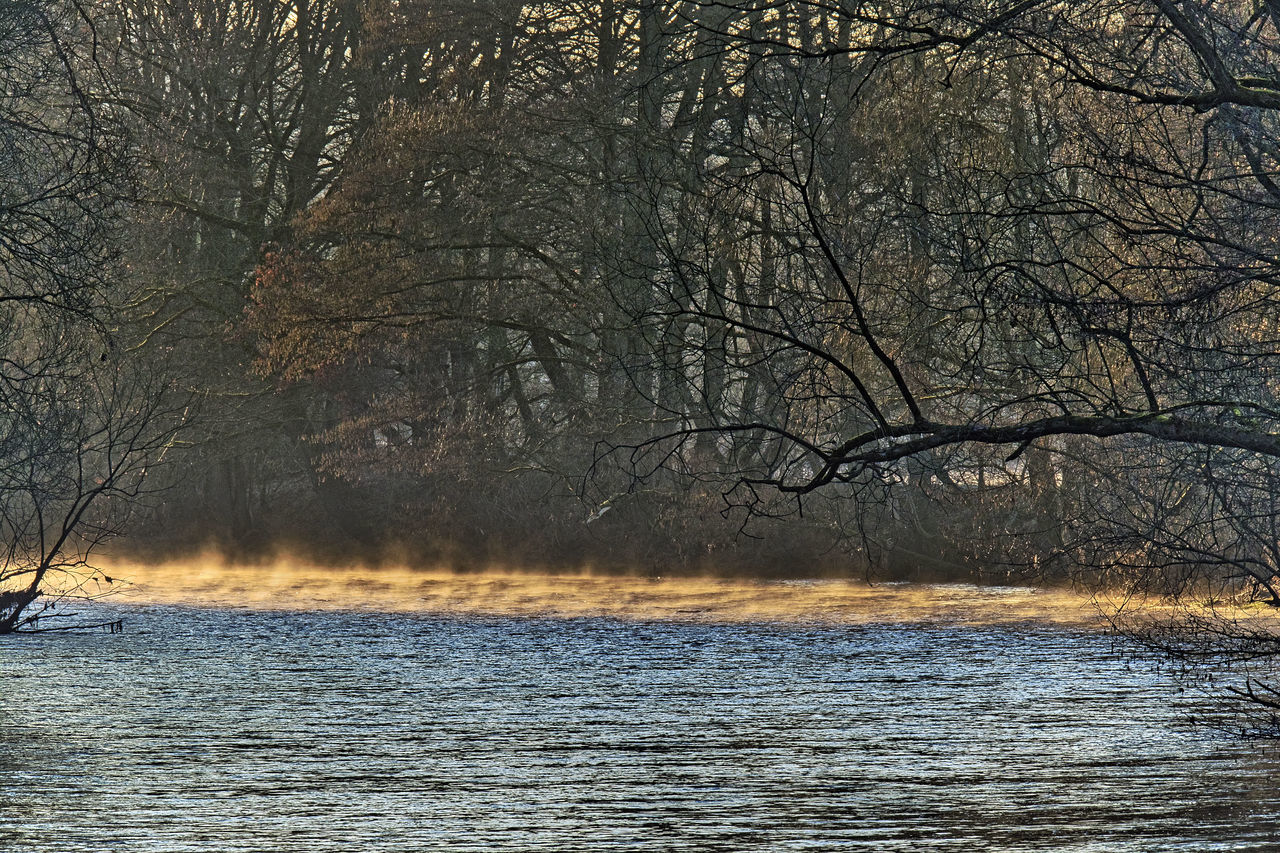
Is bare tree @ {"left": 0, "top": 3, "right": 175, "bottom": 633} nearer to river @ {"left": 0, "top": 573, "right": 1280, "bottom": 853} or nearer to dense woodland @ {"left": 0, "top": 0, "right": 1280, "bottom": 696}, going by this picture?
dense woodland @ {"left": 0, "top": 0, "right": 1280, "bottom": 696}

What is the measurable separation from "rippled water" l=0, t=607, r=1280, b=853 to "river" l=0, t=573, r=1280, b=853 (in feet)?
0.15

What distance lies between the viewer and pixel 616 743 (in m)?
17.1

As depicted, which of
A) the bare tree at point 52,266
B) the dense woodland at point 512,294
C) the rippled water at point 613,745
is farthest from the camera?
the dense woodland at point 512,294

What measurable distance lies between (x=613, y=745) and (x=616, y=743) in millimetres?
128

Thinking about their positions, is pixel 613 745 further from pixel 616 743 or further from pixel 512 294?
pixel 512 294

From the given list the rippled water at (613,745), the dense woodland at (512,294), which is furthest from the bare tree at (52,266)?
the rippled water at (613,745)

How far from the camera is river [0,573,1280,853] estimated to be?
512 inches

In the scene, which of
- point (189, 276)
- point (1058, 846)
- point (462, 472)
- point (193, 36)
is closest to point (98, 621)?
point (462, 472)

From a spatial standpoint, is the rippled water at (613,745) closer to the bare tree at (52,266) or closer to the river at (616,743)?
the river at (616,743)

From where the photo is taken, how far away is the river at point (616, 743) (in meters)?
13.0

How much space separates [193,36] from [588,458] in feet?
38.8

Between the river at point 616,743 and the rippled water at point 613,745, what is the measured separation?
47mm

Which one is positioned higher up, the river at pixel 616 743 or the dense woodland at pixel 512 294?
the dense woodland at pixel 512 294

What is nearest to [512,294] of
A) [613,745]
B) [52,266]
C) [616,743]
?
[616,743]
